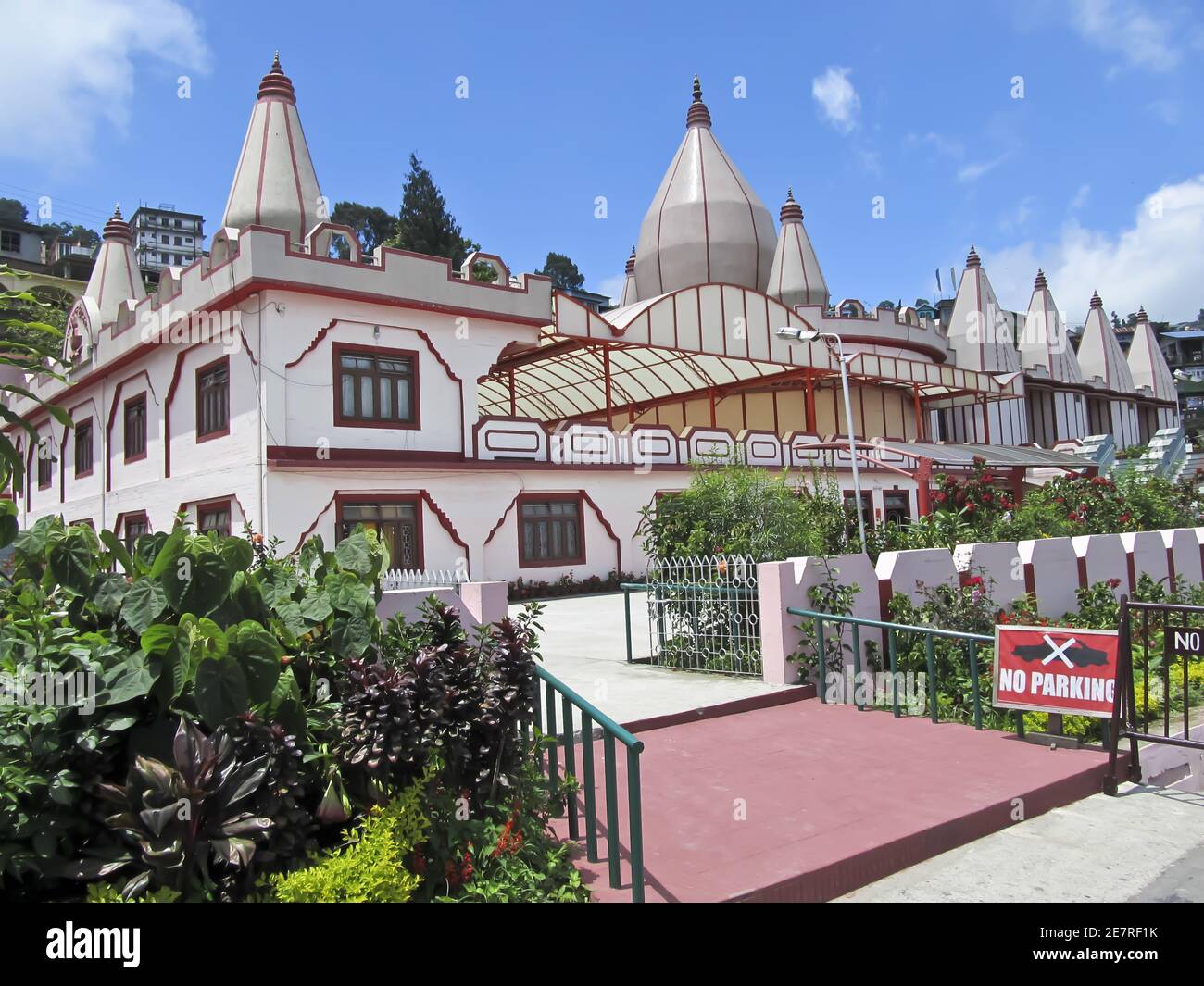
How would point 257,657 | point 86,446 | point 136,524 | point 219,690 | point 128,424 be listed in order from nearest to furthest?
point 219,690 < point 257,657 < point 136,524 < point 128,424 < point 86,446

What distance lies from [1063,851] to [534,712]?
3.19m

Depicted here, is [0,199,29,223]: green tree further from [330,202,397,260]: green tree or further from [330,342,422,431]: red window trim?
[330,342,422,431]: red window trim

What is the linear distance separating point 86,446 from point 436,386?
42.8 feet

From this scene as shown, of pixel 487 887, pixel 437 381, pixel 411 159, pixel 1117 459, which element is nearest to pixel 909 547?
pixel 487 887

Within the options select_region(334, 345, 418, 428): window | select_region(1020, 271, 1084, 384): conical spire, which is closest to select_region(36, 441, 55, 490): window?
select_region(334, 345, 418, 428): window

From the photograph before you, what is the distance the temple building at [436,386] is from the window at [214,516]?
3.0 inches

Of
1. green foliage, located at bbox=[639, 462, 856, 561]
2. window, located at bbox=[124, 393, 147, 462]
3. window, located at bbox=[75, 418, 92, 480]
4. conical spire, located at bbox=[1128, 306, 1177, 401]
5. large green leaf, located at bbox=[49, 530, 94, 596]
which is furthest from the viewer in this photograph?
conical spire, located at bbox=[1128, 306, 1177, 401]

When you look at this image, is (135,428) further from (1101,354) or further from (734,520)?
(1101,354)

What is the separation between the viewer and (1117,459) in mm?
32750

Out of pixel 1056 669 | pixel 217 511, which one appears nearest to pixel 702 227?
pixel 217 511

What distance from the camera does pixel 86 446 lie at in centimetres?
2528

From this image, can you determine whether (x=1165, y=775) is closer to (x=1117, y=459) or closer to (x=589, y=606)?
(x=589, y=606)

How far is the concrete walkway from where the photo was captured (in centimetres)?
779

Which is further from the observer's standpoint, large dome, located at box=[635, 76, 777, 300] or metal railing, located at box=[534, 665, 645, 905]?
large dome, located at box=[635, 76, 777, 300]
